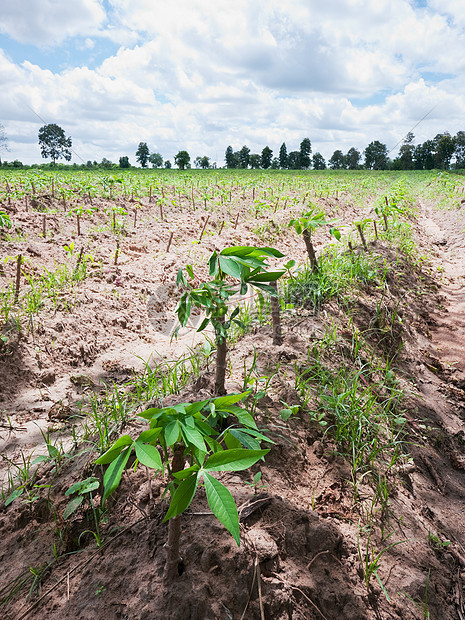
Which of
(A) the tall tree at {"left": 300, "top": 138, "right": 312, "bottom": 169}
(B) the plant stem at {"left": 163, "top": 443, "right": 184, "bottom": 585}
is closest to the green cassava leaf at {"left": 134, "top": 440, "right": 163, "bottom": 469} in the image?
(B) the plant stem at {"left": 163, "top": 443, "right": 184, "bottom": 585}

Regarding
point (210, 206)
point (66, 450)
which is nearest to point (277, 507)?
point (66, 450)

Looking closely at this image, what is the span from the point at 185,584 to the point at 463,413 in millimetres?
2522

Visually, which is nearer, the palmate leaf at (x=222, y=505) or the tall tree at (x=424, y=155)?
the palmate leaf at (x=222, y=505)

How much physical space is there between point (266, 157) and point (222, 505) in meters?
74.2

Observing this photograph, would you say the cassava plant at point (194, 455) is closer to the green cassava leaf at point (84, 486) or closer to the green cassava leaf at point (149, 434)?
the green cassava leaf at point (149, 434)

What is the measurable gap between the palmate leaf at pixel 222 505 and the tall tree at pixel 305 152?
261 ft

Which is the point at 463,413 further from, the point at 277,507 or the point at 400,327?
the point at 277,507

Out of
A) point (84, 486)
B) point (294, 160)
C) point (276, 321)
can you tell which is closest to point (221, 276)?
point (84, 486)

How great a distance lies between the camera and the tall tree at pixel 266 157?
6888 cm

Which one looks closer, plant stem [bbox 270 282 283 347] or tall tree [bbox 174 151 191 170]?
plant stem [bbox 270 282 283 347]

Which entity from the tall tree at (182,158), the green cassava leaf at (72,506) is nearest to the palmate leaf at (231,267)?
the green cassava leaf at (72,506)

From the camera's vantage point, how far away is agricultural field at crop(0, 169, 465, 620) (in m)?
1.28

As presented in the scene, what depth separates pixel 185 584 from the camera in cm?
128

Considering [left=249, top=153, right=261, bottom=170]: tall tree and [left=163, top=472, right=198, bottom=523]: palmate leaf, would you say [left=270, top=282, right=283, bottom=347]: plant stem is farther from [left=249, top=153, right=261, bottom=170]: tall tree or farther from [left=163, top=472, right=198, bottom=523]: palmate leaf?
[left=249, top=153, right=261, bottom=170]: tall tree
